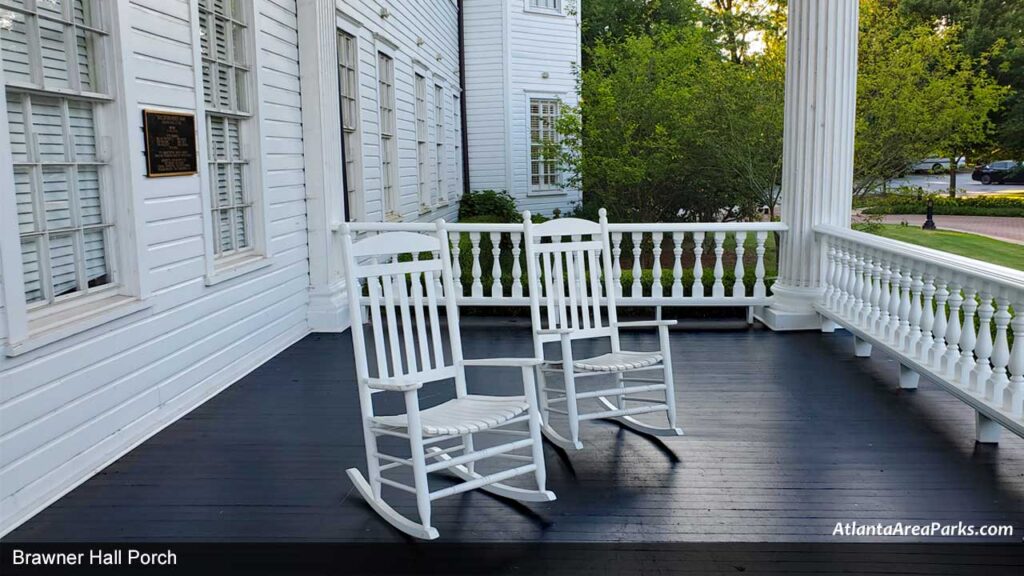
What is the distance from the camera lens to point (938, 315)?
4.68m

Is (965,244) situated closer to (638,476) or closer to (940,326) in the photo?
(940,326)

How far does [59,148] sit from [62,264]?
1.69 ft

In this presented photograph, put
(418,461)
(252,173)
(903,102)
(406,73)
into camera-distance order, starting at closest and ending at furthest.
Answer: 1. (418,461)
2. (252,173)
3. (903,102)
4. (406,73)

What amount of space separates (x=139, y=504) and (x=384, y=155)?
6777mm

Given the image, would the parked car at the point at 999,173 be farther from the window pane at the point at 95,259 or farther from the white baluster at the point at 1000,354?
the window pane at the point at 95,259

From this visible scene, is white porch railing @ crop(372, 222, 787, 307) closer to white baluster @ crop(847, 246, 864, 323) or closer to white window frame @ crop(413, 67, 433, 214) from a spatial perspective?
white baluster @ crop(847, 246, 864, 323)

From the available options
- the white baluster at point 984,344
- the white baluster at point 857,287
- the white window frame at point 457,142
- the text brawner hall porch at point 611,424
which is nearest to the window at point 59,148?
the text brawner hall porch at point 611,424

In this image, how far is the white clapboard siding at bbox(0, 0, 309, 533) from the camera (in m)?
3.49

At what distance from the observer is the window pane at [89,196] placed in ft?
13.0

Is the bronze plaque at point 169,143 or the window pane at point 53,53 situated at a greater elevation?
the window pane at point 53,53

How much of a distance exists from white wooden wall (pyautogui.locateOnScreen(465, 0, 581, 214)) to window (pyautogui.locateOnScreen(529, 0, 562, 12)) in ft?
0.47

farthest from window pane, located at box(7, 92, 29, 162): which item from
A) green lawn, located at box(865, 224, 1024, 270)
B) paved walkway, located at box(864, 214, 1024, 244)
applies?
paved walkway, located at box(864, 214, 1024, 244)

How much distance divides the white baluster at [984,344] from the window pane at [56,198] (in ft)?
13.9

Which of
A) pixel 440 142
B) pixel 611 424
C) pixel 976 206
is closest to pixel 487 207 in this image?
pixel 440 142
